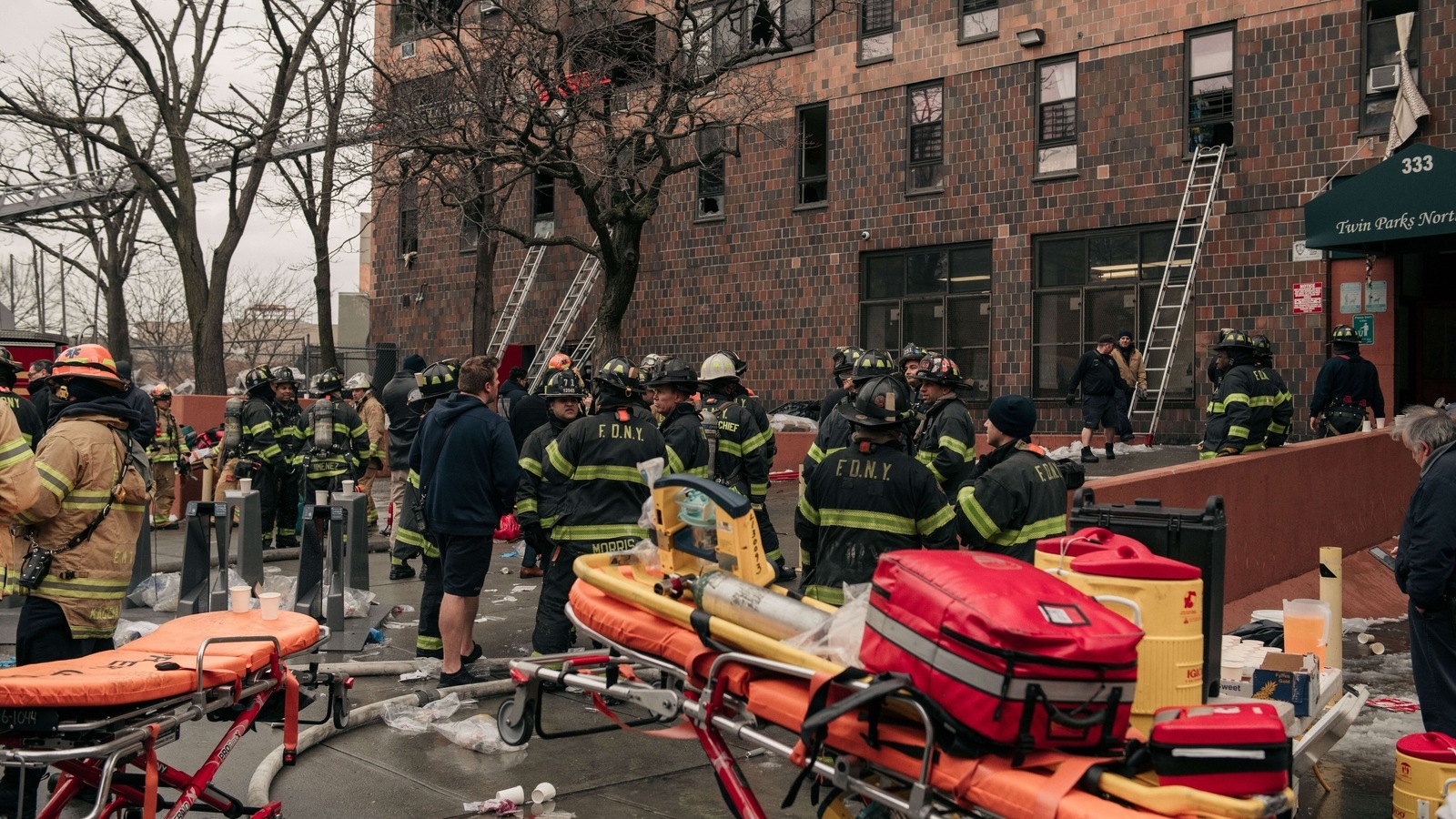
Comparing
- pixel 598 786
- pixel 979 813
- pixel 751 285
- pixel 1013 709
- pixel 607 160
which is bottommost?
pixel 598 786

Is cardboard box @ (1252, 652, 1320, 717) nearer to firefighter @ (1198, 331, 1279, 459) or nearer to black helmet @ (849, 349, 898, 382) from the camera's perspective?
black helmet @ (849, 349, 898, 382)

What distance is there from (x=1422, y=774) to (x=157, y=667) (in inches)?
195

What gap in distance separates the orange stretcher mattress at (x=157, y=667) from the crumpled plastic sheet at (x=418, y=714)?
5.72 feet

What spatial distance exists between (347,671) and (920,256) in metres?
16.1

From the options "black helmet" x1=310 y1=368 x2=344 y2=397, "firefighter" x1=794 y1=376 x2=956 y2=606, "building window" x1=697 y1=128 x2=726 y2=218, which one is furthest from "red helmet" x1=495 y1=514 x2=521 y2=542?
"building window" x1=697 y1=128 x2=726 y2=218

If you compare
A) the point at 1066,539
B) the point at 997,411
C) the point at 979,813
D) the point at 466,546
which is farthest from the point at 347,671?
the point at 979,813

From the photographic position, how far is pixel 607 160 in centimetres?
2016

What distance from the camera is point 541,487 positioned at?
8266 mm

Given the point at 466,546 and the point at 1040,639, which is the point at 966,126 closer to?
the point at 466,546

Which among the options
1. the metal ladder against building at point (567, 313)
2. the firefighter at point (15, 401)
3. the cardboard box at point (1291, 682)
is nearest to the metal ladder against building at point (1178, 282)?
the metal ladder against building at point (567, 313)

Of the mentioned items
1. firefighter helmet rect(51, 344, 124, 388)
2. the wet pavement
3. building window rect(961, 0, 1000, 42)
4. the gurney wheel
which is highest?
building window rect(961, 0, 1000, 42)

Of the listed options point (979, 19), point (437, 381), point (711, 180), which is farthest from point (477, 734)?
point (711, 180)

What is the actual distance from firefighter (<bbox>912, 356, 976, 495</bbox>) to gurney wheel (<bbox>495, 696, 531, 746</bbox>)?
3.59m

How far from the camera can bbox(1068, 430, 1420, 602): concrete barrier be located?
945 cm
